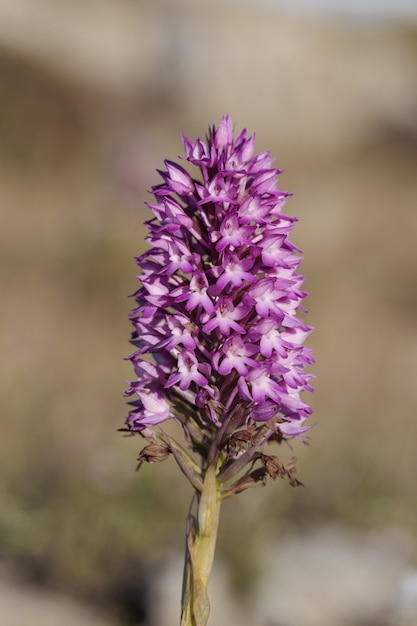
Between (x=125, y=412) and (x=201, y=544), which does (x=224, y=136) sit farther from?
(x=125, y=412)

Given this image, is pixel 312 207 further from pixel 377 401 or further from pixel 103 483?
pixel 103 483

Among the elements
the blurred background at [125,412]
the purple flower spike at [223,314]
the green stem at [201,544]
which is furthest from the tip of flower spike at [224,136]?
the blurred background at [125,412]

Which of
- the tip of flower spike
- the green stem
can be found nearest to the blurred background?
the green stem

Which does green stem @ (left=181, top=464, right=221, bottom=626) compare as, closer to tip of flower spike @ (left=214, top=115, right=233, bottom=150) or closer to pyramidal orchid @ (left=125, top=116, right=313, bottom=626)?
pyramidal orchid @ (left=125, top=116, right=313, bottom=626)

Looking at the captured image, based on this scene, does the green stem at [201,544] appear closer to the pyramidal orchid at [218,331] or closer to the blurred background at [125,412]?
the pyramidal orchid at [218,331]

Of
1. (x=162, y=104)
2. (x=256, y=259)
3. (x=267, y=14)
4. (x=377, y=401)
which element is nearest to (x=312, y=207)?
(x=377, y=401)

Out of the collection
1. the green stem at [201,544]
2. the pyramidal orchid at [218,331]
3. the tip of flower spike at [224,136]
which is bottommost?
the green stem at [201,544]
